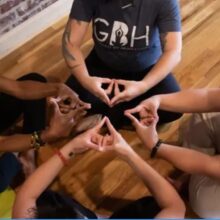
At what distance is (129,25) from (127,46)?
0.26 feet

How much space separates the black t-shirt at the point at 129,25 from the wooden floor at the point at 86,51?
34 centimetres

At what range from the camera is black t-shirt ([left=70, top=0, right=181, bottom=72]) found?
1.23 meters

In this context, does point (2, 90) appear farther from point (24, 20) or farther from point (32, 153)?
point (24, 20)

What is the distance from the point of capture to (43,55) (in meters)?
1.83

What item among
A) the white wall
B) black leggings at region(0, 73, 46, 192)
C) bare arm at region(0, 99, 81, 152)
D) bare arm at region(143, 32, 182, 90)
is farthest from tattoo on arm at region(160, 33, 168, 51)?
the white wall

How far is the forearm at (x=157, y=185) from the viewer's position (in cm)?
101

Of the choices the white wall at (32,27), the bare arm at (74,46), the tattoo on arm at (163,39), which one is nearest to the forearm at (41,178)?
the bare arm at (74,46)

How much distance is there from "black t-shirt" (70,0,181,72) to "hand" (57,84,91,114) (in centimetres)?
20

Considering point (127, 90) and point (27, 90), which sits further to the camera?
point (27, 90)

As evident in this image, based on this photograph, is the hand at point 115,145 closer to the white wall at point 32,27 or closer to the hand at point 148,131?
the hand at point 148,131

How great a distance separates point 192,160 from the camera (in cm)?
108

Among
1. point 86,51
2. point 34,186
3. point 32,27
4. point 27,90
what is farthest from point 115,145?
point 32,27

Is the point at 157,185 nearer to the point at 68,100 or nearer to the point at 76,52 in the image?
the point at 68,100

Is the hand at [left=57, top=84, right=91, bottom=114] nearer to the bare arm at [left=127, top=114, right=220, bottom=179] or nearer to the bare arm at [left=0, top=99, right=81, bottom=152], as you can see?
the bare arm at [left=0, top=99, right=81, bottom=152]
